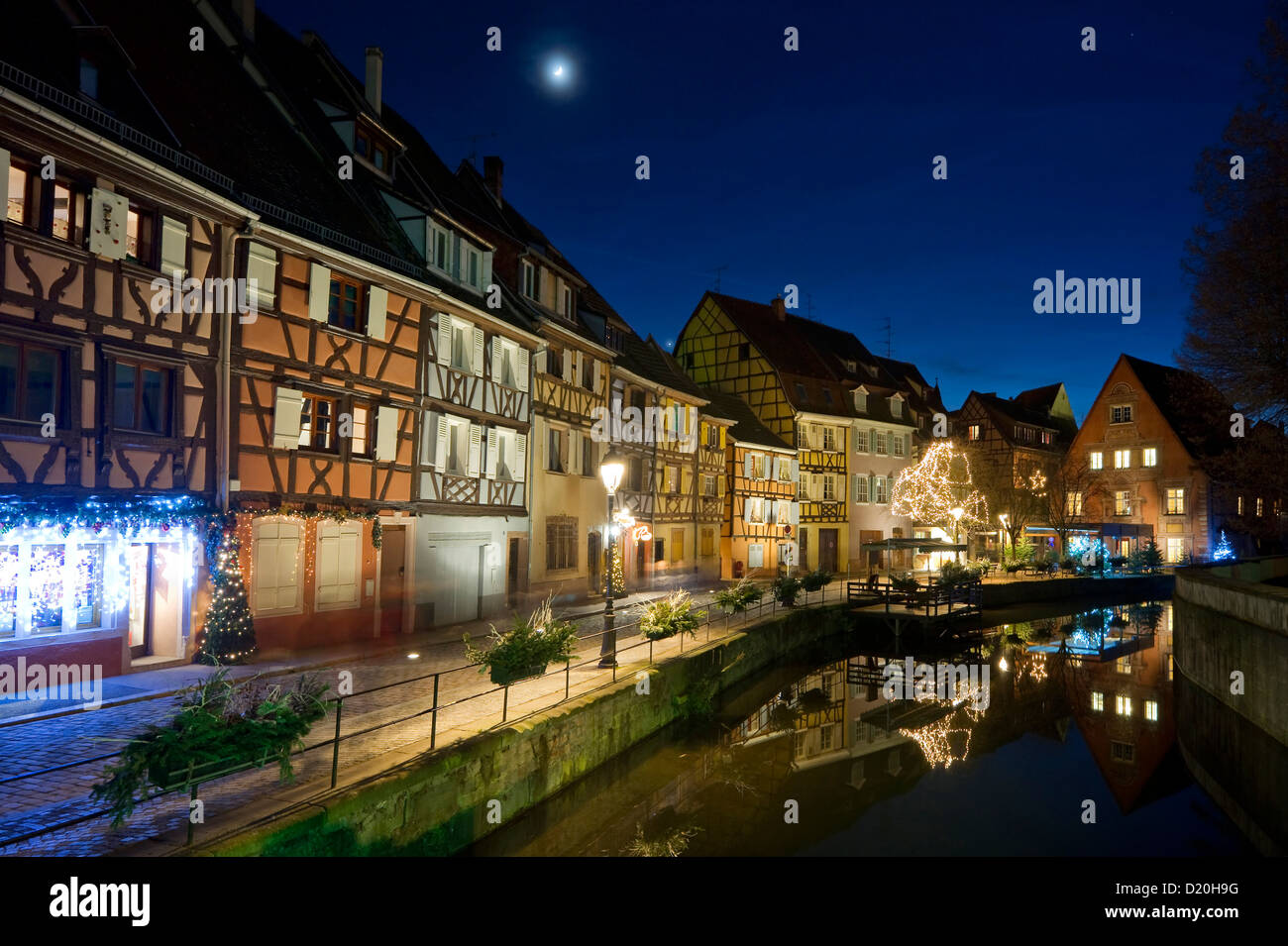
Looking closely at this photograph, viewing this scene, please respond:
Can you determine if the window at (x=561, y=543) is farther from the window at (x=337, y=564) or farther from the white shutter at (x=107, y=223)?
the white shutter at (x=107, y=223)

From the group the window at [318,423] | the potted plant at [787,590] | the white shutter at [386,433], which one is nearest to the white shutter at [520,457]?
the white shutter at [386,433]

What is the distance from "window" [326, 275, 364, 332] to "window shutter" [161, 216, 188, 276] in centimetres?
310

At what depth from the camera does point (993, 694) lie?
71.7 ft

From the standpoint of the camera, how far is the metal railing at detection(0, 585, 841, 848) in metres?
6.39

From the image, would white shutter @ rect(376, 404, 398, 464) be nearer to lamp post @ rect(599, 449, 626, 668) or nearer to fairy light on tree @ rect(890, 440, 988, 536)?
lamp post @ rect(599, 449, 626, 668)

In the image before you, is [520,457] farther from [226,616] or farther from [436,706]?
[436,706]

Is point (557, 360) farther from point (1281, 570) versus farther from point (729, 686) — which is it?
point (1281, 570)

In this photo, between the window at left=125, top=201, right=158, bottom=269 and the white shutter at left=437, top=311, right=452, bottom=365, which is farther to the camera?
the white shutter at left=437, top=311, right=452, bottom=365

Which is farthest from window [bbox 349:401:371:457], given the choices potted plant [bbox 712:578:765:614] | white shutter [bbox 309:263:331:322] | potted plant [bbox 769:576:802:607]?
potted plant [bbox 769:576:802:607]

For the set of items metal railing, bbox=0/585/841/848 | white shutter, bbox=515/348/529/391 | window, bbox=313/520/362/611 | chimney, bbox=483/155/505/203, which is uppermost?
chimney, bbox=483/155/505/203

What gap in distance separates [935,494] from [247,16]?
116ft

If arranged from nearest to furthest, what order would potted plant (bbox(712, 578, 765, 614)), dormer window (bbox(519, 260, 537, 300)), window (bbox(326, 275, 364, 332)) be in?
window (bbox(326, 275, 364, 332))
potted plant (bbox(712, 578, 765, 614))
dormer window (bbox(519, 260, 537, 300))
